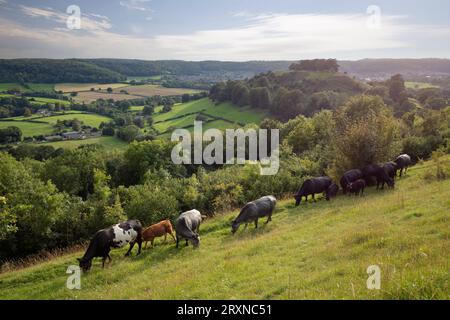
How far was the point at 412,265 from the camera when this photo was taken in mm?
8922

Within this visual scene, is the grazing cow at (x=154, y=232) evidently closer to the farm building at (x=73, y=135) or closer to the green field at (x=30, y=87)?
the farm building at (x=73, y=135)

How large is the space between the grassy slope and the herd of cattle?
698 mm

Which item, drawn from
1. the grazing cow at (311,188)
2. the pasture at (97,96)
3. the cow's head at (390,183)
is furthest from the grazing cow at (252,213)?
the pasture at (97,96)

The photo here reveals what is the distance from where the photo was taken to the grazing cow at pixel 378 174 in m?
24.8

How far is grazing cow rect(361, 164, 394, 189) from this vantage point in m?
24.8

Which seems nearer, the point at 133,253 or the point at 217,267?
the point at 217,267

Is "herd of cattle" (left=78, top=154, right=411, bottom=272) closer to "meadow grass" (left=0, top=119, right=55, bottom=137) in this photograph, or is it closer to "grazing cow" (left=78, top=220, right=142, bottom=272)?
"grazing cow" (left=78, top=220, right=142, bottom=272)

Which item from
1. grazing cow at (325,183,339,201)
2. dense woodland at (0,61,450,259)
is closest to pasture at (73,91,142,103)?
dense woodland at (0,61,450,259)

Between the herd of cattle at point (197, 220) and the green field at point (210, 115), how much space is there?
6386cm

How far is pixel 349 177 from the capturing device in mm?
25094

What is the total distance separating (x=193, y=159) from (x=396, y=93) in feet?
203

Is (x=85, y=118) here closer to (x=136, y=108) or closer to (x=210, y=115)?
(x=136, y=108)

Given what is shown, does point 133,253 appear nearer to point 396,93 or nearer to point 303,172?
point 303,172

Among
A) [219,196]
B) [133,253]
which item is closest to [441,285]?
[133,253]
